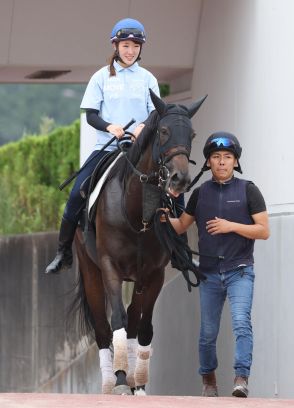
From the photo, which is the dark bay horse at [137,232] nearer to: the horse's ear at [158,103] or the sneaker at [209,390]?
the horse's ear at [158,103]

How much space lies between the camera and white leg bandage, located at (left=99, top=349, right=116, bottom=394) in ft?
Answer: 38.4

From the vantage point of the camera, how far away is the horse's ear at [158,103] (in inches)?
409

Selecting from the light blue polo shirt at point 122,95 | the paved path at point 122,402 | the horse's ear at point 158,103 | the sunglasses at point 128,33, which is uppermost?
the sunglasses at point 128,33

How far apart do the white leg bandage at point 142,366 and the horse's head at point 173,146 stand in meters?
1.82

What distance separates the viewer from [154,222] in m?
10.8

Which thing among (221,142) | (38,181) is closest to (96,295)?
(221,142)

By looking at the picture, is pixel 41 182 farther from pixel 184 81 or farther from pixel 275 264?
pixel 275 264

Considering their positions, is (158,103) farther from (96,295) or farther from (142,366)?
(96,295)

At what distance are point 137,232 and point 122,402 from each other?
74.9 inches

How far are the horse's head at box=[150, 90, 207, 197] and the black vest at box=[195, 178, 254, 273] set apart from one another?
620 mm

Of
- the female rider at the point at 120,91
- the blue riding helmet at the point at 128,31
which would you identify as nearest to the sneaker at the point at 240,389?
the female rider at the point at 120,91

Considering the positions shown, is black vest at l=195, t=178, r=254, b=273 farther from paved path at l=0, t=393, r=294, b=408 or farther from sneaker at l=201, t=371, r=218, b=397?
paved path at l=0, t=393, r=294, b=408

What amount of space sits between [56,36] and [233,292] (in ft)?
20.5

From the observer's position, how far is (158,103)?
34.1ft
